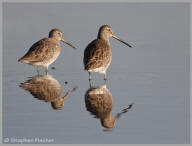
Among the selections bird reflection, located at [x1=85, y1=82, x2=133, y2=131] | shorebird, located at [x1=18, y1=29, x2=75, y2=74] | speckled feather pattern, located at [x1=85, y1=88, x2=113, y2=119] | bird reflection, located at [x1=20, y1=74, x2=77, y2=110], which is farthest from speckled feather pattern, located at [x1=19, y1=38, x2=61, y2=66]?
speckled feather pattern, located at [x1=85, y1=88, x2=113, y2=119]

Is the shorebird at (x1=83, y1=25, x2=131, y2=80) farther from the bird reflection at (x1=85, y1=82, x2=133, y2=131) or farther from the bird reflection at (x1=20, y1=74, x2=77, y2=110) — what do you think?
the bird reflection at (x1=20, y1=74, x2=77, y2=110)

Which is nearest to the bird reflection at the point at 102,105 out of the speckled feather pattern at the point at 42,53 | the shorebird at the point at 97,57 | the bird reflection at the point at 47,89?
the bird reflection at the point at 47,89

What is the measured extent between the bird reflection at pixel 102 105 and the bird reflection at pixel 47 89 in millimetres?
605

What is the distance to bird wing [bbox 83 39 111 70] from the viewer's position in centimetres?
1293

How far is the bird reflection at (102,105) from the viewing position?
9547mm

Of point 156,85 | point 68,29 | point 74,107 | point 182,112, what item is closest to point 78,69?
point 156,85

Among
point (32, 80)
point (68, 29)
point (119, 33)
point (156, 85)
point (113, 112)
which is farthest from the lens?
point (68, 29)

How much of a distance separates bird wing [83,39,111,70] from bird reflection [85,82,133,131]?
32.6 inches

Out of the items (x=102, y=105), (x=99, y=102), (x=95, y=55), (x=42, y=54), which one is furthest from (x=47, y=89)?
(x=42, y=54)

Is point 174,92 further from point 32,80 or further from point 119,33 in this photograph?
point 119,33

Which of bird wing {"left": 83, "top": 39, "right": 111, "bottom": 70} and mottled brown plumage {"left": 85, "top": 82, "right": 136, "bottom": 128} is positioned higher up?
bird wing {"left": 83, "top": 39, "right": 111, "bottom": 70}

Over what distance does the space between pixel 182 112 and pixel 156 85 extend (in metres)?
2.42

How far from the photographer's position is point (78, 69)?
14984 millimetres

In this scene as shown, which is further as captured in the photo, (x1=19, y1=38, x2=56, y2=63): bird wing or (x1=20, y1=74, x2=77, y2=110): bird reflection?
(x1=19, y1=38, x2=56, y2=63): bird wing
